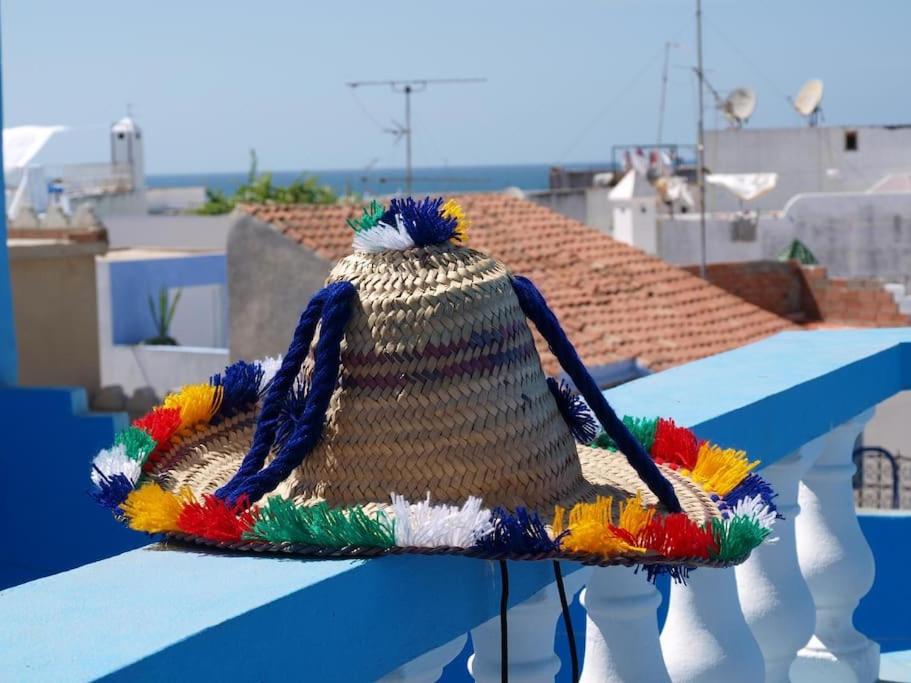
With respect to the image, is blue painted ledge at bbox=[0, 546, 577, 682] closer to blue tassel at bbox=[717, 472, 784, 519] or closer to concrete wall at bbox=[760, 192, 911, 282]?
blue tassel at bbox=[717, 472, 784, 519]

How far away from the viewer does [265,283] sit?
1372 cm

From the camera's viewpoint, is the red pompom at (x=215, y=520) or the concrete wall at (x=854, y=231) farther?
the concrete wall at (x=854, y=231)

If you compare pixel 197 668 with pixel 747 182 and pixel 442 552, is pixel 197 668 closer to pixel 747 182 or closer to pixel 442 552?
pixel 442 552

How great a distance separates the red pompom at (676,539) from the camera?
5.27 feet

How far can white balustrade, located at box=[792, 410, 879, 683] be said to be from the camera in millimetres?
3027

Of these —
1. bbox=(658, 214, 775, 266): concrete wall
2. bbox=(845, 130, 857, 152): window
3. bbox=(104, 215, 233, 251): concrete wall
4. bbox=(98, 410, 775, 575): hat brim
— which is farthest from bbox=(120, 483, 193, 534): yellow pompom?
bbox=(845, 130, 857, 152): window

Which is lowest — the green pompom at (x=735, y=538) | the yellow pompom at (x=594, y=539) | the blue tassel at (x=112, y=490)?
the green pompom at (x=735, y=538)

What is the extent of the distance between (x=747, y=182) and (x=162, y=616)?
2884cm

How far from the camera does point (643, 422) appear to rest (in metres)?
2.24

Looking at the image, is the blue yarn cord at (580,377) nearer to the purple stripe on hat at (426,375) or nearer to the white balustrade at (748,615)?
the purple stripe on hat at (426,375)

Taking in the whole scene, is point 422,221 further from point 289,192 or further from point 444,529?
point 289,192

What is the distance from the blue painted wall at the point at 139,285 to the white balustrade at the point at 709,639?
18752 mm

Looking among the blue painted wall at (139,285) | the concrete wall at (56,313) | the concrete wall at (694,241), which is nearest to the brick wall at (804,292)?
the concrete wall at (694,241)

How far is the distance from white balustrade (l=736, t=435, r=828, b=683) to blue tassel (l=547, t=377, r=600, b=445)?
67 centimetres
